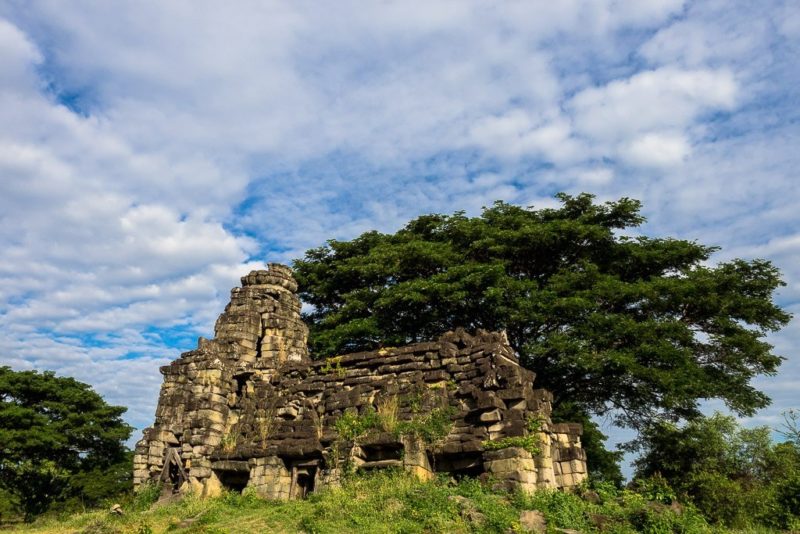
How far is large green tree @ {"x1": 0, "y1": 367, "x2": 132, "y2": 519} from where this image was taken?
26.8 meters

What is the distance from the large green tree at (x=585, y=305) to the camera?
19.4m

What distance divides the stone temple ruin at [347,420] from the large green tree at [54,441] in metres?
15.5

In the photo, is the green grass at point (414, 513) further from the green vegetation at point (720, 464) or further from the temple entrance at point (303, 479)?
the green vegetation at point (720, 464)

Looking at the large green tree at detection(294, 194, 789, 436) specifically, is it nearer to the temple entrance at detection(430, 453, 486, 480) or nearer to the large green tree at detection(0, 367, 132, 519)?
the temple entrance at detection(430, 453, 486, 480)

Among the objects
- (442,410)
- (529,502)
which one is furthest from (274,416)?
(529,502)

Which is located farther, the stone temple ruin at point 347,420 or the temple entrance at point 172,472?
the temple entrance at point 172,472

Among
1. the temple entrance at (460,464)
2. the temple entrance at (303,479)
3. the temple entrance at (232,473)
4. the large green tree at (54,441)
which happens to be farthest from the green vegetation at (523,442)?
the large green tree at (54,441)

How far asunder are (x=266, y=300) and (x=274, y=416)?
15.1 feet

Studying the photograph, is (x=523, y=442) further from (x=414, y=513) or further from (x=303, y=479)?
(x=303, y=479)

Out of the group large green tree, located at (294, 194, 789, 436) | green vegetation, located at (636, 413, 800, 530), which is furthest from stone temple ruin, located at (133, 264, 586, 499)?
large green tree, located at (294, 194, 789, 436)

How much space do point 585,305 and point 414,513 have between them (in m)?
12.7

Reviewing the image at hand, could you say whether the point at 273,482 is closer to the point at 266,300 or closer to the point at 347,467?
the point at 347,467

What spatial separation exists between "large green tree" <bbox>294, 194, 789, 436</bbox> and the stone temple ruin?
24.0 ft

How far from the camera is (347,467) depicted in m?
11.5
